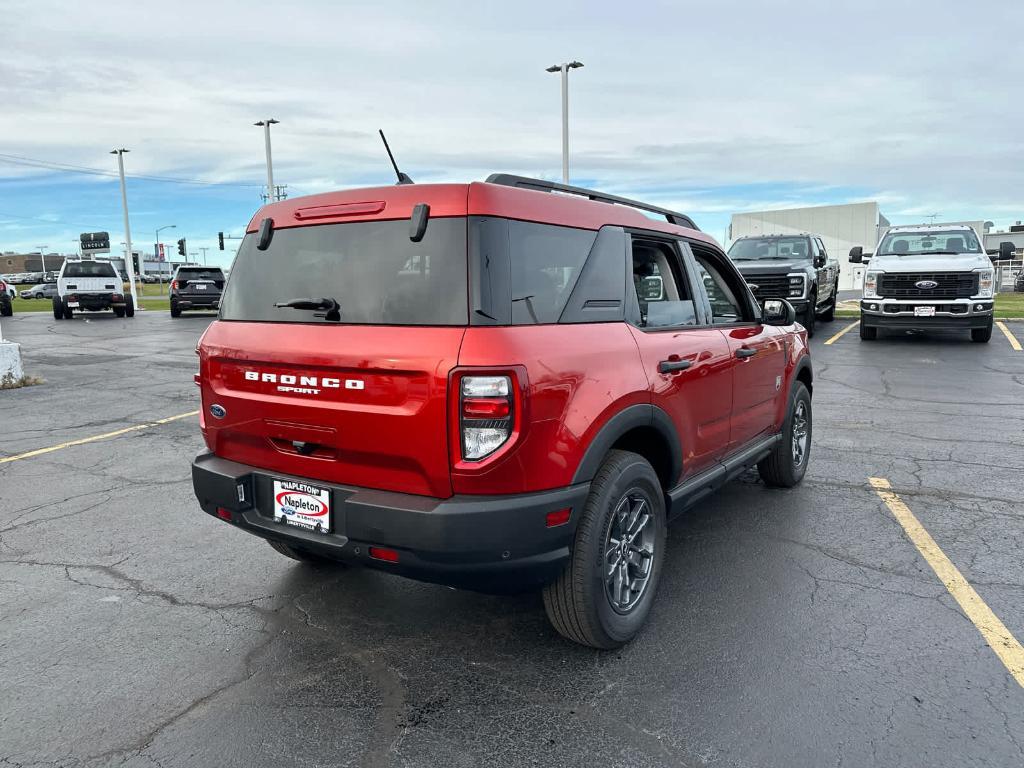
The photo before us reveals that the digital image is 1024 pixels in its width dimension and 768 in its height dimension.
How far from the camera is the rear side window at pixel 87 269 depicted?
83.3 feet

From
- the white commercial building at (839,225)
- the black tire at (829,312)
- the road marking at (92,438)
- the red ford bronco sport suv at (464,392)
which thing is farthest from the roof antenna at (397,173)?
the white commercial building at (839,225)

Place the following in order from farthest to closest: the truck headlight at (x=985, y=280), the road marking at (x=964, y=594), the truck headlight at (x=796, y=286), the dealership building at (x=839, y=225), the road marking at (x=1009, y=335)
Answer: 1. the dealership building at (x=839, y=225)
2. the truck headlight at (x=796, y=286)
3. the road marking at (x=1009, y=335)
4. the truck headlight at (x=985, y=280)
5. the road marking at (x=964, y=594)

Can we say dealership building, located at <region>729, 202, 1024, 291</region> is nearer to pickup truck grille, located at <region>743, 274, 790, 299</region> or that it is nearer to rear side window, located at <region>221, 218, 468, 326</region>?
pickup truck grille, located at <region>743, 274, 790, 299</region>

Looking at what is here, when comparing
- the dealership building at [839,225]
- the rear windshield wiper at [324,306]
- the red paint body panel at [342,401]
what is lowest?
the red paint body panel at [342,401]

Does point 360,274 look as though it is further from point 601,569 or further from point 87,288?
point 87,288

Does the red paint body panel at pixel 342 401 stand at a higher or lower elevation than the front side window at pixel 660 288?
lower

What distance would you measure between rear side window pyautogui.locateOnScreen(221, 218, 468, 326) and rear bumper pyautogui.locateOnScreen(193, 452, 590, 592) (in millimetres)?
653

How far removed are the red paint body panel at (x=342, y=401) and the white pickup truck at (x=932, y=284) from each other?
44.3 feet

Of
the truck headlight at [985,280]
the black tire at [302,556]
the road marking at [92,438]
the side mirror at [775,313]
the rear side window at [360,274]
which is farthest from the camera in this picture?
the truck headlight at [985,280]

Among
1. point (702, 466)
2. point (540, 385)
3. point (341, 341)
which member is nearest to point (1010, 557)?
point (702, 466)

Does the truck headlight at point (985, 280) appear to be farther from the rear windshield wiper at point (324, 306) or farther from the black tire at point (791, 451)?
the rear windshield wiper at point (324, 306)

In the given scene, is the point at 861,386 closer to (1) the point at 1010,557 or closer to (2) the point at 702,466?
(1) the point at 1010,557

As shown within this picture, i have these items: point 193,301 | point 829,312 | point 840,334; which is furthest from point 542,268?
point 193,301

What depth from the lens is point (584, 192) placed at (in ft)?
11.5
